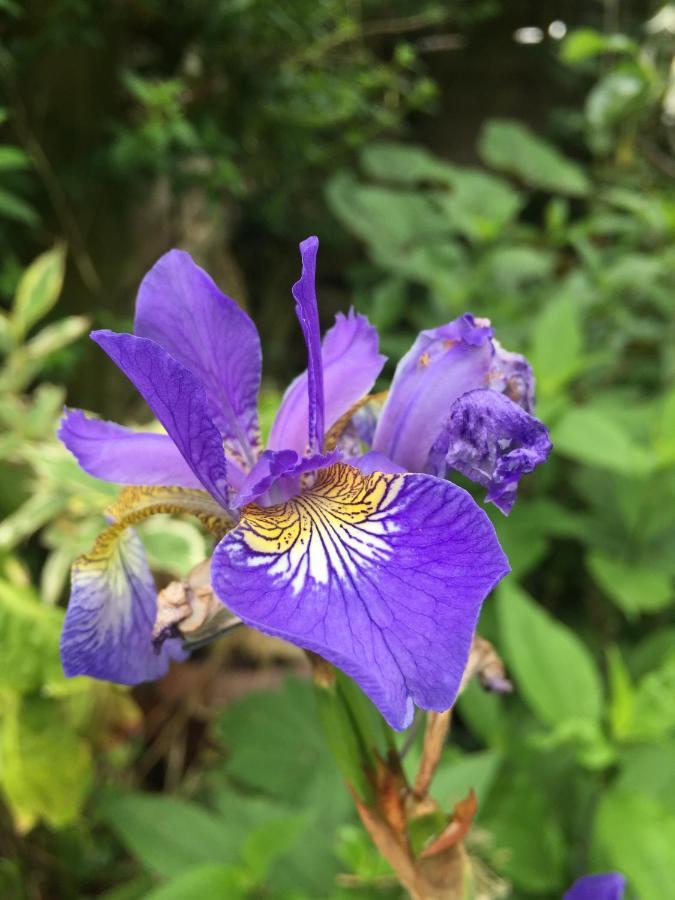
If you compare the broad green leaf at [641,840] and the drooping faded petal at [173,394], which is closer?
the drooping faded petal at [173,394]

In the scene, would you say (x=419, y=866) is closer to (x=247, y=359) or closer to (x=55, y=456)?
(x=247, y=359)

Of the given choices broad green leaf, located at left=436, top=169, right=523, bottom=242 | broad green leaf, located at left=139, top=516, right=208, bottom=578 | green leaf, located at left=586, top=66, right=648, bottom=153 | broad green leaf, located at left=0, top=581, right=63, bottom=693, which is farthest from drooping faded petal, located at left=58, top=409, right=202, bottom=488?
green leaf, located at left=586, top=66, right=648, bottom=153

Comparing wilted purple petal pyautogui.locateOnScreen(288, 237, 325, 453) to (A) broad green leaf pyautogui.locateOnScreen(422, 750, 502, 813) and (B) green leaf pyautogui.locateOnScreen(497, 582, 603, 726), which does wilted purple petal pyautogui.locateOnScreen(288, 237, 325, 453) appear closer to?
(A) broad green leaf pyautogui.locateOnScreen(422, 750, 502, 813)

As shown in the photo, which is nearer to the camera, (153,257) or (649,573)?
(649,573)

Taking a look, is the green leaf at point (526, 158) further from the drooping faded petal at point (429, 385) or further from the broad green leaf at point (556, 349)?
the drooping faded petal at point (429, 385)

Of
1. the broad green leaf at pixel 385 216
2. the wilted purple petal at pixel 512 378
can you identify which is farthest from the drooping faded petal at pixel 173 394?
the broad green leaf at pixel 385 216

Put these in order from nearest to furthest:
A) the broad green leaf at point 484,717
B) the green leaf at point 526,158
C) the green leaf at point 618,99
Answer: the broad green leaf at point 484,717 → the green leaf at point 618,99 → the green leaf at point 526,158

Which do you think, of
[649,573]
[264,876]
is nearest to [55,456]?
[264,876]
